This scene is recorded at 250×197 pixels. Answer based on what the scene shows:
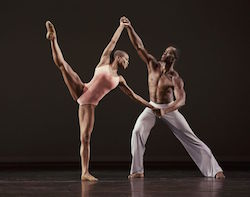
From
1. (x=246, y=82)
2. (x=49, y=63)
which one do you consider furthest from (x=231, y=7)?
(x=49, y=63)

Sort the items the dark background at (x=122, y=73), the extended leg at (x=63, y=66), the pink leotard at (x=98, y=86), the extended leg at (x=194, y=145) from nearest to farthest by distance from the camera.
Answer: the extended leg at (x=63, y=66) < the pink leotard at (x=98, y=86) < the extended leg at (x=194, y=145) < the dark background at (x=122, y=73)

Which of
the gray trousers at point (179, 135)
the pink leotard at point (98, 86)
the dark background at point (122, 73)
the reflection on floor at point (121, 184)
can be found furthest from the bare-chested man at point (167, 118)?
the dark background at point (122, 73)

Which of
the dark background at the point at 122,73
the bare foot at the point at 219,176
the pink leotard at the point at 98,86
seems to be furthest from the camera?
the dark background at the point at 122,73

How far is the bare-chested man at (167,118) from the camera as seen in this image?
22.1 ft

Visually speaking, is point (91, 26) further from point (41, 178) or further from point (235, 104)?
point (41, 178)

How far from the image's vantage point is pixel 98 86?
6.24 m

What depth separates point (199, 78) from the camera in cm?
916

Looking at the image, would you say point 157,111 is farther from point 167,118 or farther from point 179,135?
point 179,135

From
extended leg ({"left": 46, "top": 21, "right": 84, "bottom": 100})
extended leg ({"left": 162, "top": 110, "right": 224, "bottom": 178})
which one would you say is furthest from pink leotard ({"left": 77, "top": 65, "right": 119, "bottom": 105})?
extended leg ({"left": 162, "top": 110, "right": 224, "bottom": 178})

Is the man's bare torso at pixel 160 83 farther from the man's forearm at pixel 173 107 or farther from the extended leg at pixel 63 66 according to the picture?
the extended leg at pixel 63 66

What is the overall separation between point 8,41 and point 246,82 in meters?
3.40

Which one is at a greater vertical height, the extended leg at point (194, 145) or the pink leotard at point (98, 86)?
the pink leotard at point (98, 86)

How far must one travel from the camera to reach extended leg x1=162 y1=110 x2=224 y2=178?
6.76 meters

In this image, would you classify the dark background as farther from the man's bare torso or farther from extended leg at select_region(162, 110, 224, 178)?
extended leg at select_region(162, 110, 224, 178)
